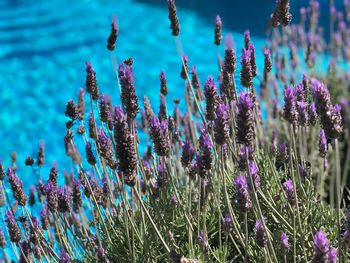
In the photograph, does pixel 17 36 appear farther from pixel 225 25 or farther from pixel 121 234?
pixel 121 234

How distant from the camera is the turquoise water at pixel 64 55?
7.36 metres

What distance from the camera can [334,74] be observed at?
575cm

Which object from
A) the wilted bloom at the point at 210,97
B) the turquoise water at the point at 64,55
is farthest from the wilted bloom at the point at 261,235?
the turquoise water at the point at 64,55

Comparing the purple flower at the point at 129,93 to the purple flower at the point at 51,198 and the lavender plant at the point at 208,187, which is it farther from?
the purple flower at the point at 51,198

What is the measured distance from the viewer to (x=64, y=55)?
356 inches

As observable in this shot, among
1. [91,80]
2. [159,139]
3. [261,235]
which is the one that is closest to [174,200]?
[91,80]

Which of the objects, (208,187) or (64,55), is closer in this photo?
(208,187)

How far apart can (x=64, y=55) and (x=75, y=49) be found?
0.27 metres

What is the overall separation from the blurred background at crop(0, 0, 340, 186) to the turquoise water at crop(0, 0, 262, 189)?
12 millimetres

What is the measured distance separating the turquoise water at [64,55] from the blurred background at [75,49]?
0.01 meters

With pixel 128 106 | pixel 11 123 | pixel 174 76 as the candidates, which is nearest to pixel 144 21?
pixel 174 76

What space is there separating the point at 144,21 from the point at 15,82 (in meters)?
2.75

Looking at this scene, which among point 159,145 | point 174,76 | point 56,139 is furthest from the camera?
point 174,76

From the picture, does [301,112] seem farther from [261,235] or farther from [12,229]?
[12,229]
